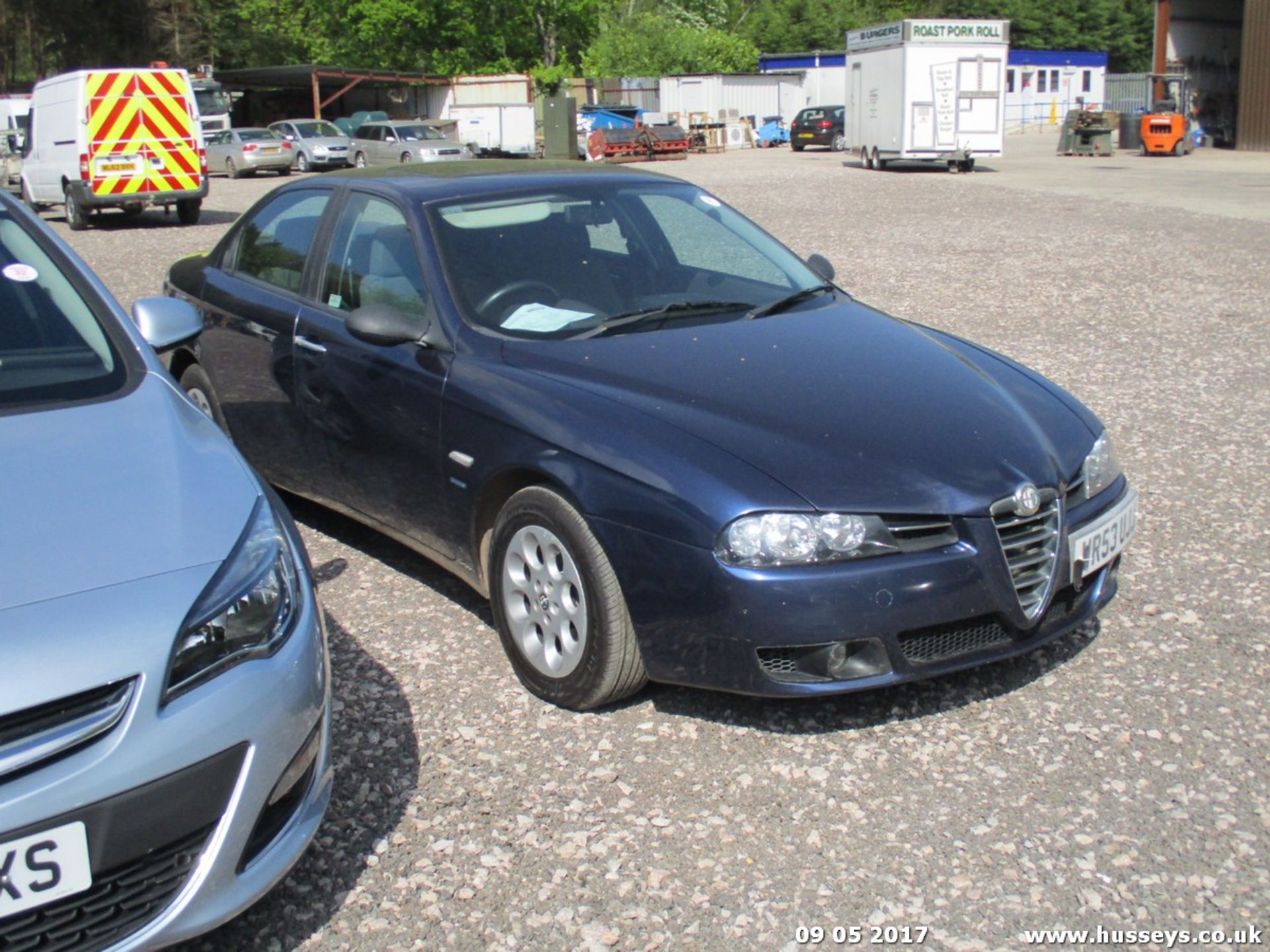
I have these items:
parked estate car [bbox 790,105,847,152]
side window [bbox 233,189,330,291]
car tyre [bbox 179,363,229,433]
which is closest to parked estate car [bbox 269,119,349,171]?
parked estate car [bbox 790,105,847,152]

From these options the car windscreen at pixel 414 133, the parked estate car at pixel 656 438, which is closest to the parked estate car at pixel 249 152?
the car windscreen at pixel 414 133

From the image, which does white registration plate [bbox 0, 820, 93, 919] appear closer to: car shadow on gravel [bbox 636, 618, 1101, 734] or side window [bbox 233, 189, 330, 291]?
car shadow on gravel [bbox 636, 618, 1101, 734]

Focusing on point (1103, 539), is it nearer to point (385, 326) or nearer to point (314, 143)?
point (385, 326)

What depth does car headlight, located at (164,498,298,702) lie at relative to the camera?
2.41 metres

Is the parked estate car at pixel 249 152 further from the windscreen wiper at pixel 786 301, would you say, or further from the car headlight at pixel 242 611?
the car headlight at pixel 242 611

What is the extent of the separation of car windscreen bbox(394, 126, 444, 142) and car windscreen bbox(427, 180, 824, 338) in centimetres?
3302

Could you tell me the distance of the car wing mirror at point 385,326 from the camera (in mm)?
4086

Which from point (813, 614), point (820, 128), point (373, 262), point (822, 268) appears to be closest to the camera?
point (813, 614)

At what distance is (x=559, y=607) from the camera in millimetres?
3646

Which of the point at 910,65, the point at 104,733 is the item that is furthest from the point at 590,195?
the point at 910,65

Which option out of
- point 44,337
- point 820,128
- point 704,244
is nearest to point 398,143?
point 820,128

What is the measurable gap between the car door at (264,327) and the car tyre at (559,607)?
1.45m

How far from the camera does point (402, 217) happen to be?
4.47 metres

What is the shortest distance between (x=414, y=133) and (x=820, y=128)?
46.1 ft
